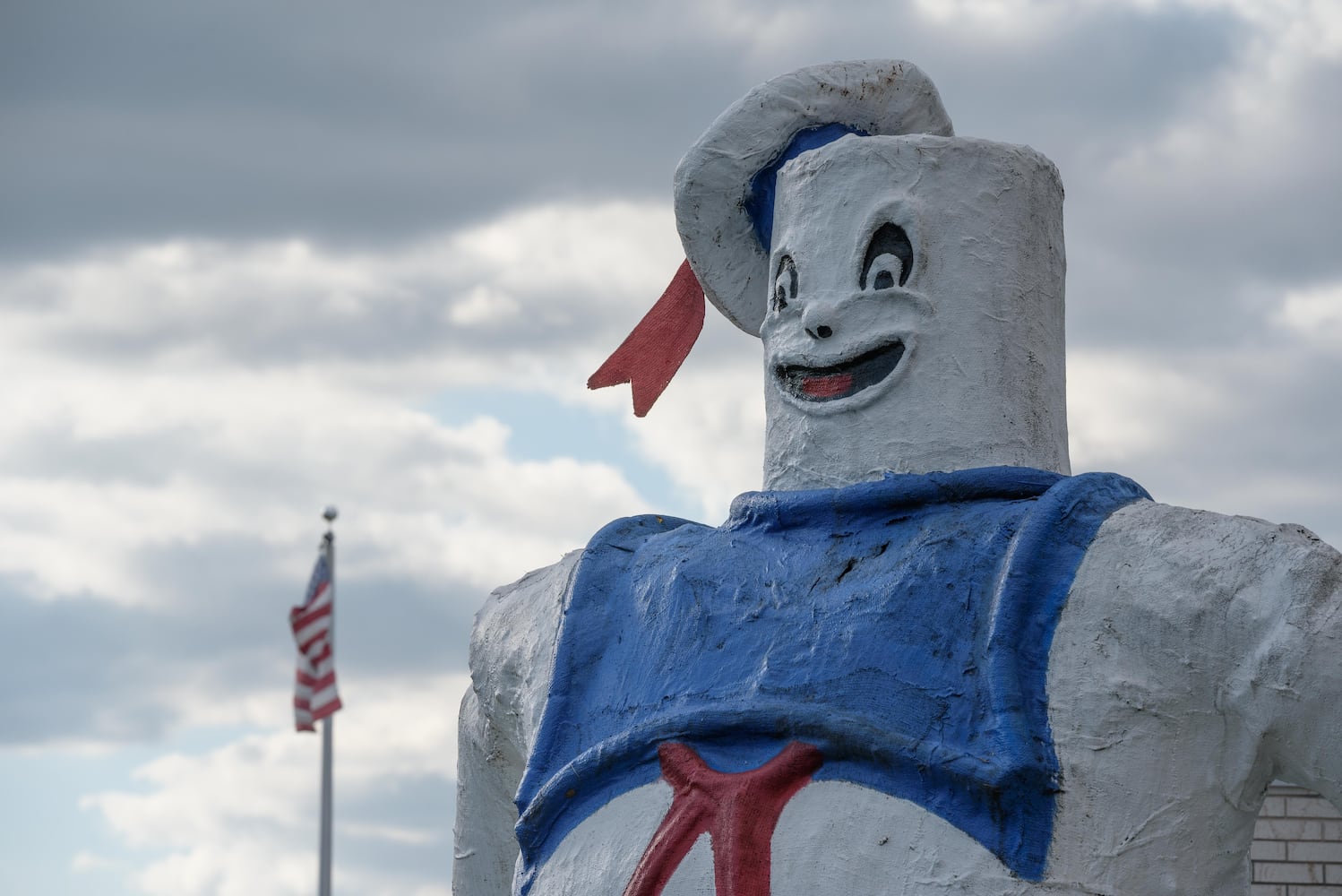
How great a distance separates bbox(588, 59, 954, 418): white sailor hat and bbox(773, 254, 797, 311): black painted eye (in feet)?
1.03

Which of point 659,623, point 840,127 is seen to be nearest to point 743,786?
point 659,623

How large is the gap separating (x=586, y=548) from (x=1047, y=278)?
1042 millimetres

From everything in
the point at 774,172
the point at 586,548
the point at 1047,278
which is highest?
the point at 774,172

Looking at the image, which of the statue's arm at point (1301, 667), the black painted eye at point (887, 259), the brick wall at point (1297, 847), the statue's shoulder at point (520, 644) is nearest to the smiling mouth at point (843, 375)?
the black painted eye at point (887, 259)

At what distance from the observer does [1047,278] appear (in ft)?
12.9

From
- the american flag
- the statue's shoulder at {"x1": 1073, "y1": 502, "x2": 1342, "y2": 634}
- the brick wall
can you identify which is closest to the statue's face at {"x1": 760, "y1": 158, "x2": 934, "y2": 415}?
the statue's shoulder at {"x1": 1073, "y1": 502, "x2": 1342, "y2": 634}

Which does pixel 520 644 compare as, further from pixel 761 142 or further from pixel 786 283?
pixel 761 142

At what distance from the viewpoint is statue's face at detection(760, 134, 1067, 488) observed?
3.75 meters

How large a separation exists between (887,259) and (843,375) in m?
0.23

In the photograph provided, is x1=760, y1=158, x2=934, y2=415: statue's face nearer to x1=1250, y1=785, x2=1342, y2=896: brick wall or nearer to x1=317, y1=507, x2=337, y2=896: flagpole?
x1=1250, y1=785, x2=1342, y2=896: brick wall

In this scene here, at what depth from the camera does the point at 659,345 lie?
470 cm

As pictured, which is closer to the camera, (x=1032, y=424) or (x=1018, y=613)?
(x=1018, y=613)

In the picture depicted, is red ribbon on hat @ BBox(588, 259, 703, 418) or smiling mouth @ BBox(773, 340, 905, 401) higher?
red ribbon on hat @ BBox(588, 259, 703, 418)

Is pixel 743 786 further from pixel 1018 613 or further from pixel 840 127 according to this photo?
pixel 840 127
